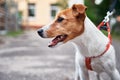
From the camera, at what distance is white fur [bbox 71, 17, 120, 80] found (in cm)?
613

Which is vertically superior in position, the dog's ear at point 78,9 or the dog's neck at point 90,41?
the dog's ear at point 78,9

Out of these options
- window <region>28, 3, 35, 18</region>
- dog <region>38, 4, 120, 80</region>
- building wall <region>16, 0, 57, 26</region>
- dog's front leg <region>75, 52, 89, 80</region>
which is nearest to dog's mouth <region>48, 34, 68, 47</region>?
dog <region>38, 4, 120, 80</region>

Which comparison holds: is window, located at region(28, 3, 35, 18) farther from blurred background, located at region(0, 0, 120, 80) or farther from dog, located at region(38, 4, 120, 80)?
dog, located at region(38, 4, 120, 80)

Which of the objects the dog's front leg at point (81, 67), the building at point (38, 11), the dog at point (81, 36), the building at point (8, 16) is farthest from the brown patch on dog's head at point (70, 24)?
the building at point (38, 11)

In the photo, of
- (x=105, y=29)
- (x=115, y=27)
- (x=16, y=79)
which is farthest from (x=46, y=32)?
(x=115, y=27)

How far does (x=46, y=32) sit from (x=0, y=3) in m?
28.2

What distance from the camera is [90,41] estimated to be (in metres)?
6.18

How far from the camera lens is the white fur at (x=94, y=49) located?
613cm

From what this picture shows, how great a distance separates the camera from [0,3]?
33625 mm

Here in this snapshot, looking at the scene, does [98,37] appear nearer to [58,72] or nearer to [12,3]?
[58,72]

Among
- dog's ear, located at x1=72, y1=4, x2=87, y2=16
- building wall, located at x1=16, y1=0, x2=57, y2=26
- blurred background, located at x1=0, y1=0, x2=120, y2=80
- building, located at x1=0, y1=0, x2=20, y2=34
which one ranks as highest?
Result: building wall, located at x1=16, y1=0, x2=57, y2=26

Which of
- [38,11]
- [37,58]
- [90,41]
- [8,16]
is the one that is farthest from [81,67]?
[38,11]

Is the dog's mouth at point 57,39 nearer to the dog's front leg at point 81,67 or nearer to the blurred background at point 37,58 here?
the dog's front leg at point 81,67

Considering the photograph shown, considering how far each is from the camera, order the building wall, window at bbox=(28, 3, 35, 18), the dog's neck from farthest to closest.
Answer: window at bbox=(28, 3, 35, 18) < the building wall < the dog's neck
